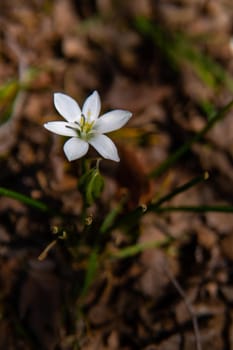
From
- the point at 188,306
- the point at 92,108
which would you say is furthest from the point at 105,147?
the point at 188,306

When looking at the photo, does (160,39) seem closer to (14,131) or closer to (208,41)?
(208,41)

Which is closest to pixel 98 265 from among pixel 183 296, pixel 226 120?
pixel 183 296

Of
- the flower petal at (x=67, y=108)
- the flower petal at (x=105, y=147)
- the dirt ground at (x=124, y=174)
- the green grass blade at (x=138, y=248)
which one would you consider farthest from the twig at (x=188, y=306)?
the flower petal at (x=67, y=108)

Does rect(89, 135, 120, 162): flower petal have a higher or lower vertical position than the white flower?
lower

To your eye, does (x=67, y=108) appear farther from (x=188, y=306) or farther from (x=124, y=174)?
(x=188, y=306)

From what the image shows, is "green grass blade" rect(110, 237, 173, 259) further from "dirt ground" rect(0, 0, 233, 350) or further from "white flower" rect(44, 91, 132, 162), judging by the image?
"white flower" rect(44, 91, 132, 162)

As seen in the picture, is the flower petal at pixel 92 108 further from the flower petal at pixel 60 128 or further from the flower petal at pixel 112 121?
the flower petal at pixel 60 128

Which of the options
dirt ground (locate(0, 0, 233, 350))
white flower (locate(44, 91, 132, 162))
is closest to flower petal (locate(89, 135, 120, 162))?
white flower (locate(44, 91, 132, 162))
